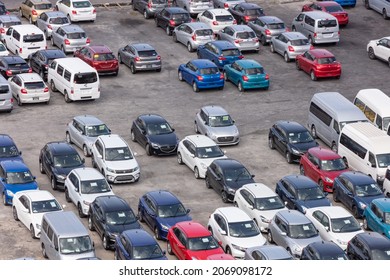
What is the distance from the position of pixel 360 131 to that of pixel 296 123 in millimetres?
4044

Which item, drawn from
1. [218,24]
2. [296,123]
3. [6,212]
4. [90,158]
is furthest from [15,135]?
[218,24]

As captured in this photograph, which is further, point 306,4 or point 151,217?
point 306,4

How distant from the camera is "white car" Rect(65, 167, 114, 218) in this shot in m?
57.8

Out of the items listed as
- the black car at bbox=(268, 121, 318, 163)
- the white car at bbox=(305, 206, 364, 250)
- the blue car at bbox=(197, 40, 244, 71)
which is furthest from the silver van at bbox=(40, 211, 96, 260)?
the blue car at bbox=(197, 40, 244, 71)

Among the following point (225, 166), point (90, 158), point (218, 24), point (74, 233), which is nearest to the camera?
point (74, 233)

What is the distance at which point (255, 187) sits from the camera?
5831cm

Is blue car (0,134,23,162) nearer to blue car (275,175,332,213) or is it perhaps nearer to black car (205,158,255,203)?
black car (205,158,255,203)

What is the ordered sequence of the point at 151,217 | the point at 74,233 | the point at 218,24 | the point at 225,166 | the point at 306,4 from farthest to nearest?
1. the point at 306,4
2. the point at 218,24
3. the point at 225,166
4. the point at 151,217
5. the point at 74,233

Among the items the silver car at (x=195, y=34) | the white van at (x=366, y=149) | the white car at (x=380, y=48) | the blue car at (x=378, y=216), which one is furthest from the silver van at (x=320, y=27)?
the blue car at (x=378, y=216)

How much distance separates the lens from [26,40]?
78.8m

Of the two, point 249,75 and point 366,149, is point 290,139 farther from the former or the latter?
point 249,75

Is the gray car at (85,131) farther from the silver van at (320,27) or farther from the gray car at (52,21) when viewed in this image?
the silver van at (320,27)

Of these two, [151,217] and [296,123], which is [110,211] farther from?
[296,123]

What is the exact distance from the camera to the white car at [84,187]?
190ft
